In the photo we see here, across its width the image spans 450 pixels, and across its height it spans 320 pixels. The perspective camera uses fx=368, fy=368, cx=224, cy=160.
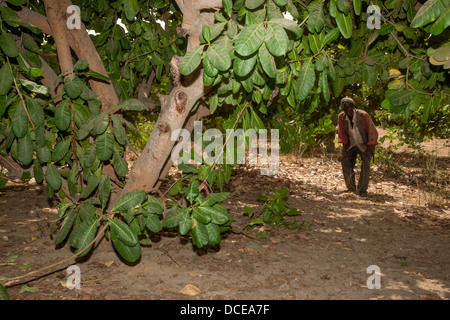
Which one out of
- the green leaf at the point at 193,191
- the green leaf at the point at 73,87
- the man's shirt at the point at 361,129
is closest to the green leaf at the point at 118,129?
the green leaf at the point at 73,87

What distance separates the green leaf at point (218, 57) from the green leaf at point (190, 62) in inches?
3.4

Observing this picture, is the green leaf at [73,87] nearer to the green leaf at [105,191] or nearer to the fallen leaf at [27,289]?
the green leaf at [105,191]

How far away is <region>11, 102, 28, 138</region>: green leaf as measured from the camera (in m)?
2.47

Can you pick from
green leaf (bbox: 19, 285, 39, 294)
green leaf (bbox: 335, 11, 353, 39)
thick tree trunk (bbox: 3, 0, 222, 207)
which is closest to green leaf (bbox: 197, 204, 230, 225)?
thick tree trunk (bbox: 3, 0, 222, 207)

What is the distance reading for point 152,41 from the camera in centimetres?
335

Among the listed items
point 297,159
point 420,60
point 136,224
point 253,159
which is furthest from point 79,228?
point 297,159

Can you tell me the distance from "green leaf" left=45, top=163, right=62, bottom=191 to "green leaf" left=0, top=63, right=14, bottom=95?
24.8 inches

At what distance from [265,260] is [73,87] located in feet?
6.96

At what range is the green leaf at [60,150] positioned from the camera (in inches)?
107

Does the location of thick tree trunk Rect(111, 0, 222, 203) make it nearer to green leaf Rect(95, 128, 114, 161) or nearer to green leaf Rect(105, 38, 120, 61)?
green leaf Rect(95, 128, 114, 161)

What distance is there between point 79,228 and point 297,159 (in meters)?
7.87

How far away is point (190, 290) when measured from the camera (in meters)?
2.68

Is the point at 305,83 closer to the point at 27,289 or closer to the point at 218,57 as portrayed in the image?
the point at 218,57

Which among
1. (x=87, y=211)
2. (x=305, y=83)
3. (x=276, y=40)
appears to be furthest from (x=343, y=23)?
(x=87, y=211)
